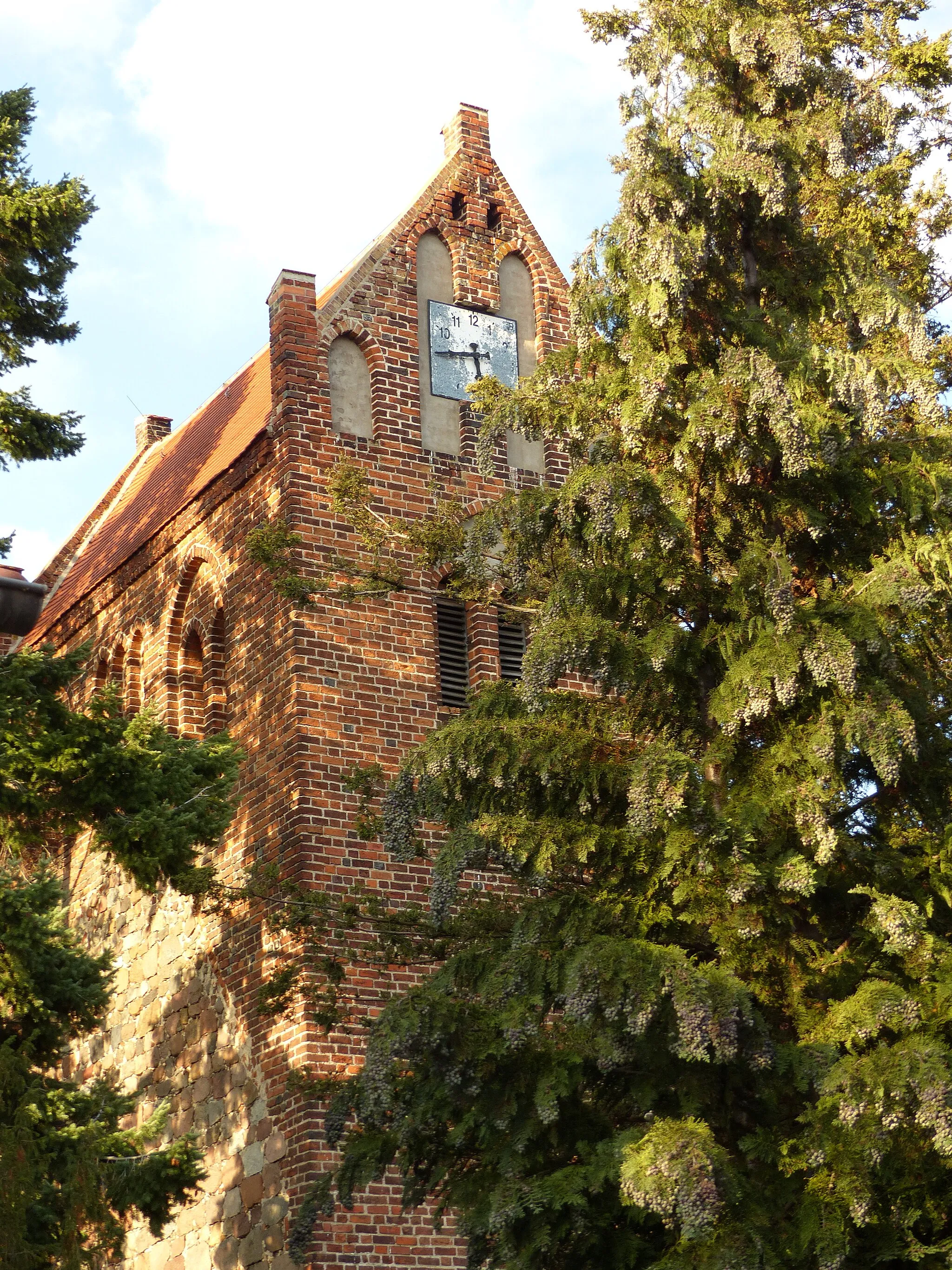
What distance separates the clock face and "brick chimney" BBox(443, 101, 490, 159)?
6.31 ft

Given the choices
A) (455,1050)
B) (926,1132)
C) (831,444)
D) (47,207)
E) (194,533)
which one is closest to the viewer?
(926,1132)

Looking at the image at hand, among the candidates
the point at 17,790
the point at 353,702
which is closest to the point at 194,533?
the point at 353,702

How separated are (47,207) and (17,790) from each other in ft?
15.7

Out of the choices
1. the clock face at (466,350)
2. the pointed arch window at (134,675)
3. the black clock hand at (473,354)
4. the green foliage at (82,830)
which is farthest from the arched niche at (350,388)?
the green foliage at (82,830)

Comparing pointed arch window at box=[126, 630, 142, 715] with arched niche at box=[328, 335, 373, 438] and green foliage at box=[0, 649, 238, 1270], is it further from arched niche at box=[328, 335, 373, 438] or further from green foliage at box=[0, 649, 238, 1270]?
green foliage at box=[0, 649, 238, 1270]

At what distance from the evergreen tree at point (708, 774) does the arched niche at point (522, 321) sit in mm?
5358

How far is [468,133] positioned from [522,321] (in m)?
2.16

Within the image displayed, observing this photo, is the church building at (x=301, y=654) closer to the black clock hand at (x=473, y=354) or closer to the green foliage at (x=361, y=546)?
the black clock hand at (x=473, y=354)

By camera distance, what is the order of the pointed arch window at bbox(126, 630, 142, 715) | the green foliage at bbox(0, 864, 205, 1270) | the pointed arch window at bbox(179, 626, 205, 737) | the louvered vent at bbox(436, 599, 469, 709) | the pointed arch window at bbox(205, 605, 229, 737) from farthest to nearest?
the pointed arch window at bbox(126, 630, 142, 715), the pointed arch window at bbox(179, 626, 205, 737), the pointed arch window at bbox(205, 605, 229, 737), the louvered vent at bbox(436, 599, 469, 709), the green foliage at bbox(0, 864, 205, 1270)

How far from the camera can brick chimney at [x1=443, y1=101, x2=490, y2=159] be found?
60.1 feet

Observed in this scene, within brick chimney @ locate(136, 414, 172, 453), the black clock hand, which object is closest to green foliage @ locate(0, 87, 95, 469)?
the black clock hand

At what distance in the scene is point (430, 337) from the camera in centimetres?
1722

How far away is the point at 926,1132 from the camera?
8266 mm

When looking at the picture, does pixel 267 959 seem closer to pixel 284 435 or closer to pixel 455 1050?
pixel 284 435
